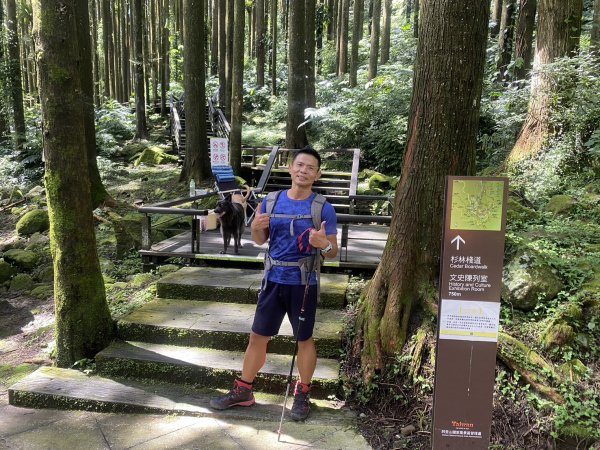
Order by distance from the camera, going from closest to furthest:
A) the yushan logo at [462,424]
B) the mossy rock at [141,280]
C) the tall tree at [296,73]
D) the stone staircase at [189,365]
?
the yushan logo at [462,424] < the stone staircase at [189,365] < the mossy rock at [141,280] < the tall tree at [296,73]

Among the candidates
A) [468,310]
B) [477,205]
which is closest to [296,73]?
[477,205]

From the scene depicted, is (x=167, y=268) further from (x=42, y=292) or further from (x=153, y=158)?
(x=153, y=158)

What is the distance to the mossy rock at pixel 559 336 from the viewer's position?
3.74 meters

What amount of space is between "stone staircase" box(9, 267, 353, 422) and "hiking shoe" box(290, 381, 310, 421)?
122mm

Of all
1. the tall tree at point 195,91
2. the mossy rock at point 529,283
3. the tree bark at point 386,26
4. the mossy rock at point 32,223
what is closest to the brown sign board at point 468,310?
the mossy rock at point 529,283

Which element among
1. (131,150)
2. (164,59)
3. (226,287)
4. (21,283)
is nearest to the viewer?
(226,287)

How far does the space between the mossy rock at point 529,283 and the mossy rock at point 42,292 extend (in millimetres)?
6778

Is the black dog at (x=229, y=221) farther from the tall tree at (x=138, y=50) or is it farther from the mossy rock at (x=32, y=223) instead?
the tall tree at (x=138, y=50)

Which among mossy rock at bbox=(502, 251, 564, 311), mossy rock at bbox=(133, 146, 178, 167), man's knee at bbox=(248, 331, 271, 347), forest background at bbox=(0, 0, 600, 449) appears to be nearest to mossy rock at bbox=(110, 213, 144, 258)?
forest background at bbox=(0, 0, 600, 449)

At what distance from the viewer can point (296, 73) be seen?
12312mm

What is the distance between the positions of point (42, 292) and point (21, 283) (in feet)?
2.21

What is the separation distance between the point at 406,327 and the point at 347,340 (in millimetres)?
656

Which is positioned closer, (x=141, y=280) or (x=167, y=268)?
(x=141, y=280)

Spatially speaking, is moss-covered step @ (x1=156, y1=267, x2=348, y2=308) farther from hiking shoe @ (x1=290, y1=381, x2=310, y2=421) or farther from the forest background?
hiking shoe @ (x1=290, y1=381, x2=310, y2=421)
